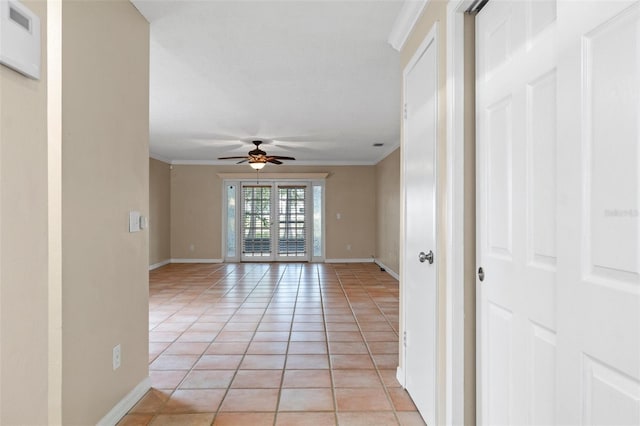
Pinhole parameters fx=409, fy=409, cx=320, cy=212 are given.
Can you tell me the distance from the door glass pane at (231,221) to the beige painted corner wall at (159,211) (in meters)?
1.33

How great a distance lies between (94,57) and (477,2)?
5.81ft

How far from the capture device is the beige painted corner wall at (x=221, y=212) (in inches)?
373

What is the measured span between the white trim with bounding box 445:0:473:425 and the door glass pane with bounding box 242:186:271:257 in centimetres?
808

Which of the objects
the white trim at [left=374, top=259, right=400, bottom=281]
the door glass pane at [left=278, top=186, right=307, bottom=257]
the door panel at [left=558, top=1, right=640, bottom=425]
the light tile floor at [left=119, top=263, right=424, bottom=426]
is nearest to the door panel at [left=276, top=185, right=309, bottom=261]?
the door glass pane at [left=278, top=186, right=307, bottom=257]

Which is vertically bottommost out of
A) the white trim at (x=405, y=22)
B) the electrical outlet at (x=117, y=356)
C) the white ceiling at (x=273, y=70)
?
the electrical outlet at (x=117, y=356)

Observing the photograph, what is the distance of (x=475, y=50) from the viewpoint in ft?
5.87

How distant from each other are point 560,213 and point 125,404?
2.37 meters

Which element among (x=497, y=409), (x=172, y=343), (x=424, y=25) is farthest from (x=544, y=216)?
(x=172, y=343)

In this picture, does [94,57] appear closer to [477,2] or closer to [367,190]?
[477,2]

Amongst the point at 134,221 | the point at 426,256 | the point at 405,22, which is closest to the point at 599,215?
the point at 426,256

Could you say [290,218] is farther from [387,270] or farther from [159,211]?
[159,211]

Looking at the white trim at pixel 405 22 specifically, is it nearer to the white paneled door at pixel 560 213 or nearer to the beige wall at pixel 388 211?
the white paneled door at pixel 560 213

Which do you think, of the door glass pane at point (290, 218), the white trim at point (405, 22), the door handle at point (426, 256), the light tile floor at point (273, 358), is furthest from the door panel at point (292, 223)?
the door handle at point (426, 256)

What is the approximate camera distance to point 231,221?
379 inches
